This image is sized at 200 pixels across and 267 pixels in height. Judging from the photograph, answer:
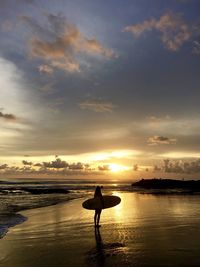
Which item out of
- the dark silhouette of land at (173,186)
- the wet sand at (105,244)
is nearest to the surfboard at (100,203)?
the wet sand at (105,244)

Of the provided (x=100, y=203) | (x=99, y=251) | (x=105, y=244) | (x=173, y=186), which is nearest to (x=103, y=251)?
(x=99, y=251)

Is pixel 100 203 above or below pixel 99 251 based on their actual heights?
above

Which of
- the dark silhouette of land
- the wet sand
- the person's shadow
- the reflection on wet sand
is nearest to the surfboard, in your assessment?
the wet sand

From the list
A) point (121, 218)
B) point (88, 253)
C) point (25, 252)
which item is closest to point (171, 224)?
point (121, 218)

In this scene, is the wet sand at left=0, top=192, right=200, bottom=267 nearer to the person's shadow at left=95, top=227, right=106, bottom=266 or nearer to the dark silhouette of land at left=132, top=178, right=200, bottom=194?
the person's shadow at left=95, top=227, right=106, bottom=266

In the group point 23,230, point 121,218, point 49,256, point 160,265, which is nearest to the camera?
point 160,265

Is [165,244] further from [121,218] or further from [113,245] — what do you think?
[121,218]

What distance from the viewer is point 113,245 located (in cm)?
1270

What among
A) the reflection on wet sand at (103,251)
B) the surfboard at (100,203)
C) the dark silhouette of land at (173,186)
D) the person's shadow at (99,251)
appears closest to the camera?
the person's shadow at (99,251)

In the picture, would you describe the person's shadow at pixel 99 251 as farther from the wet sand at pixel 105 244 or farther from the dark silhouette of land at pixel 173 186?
the dark silhouette of land at pixel 173 186

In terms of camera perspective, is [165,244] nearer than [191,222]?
Yes

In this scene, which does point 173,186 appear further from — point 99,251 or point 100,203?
point 99,251

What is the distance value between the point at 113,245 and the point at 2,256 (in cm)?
420

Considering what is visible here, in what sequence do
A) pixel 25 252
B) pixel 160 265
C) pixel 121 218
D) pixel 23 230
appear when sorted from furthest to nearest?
pixel 121 218 → pixel 23 230 → pixel 25 252 → pixel 160 265
